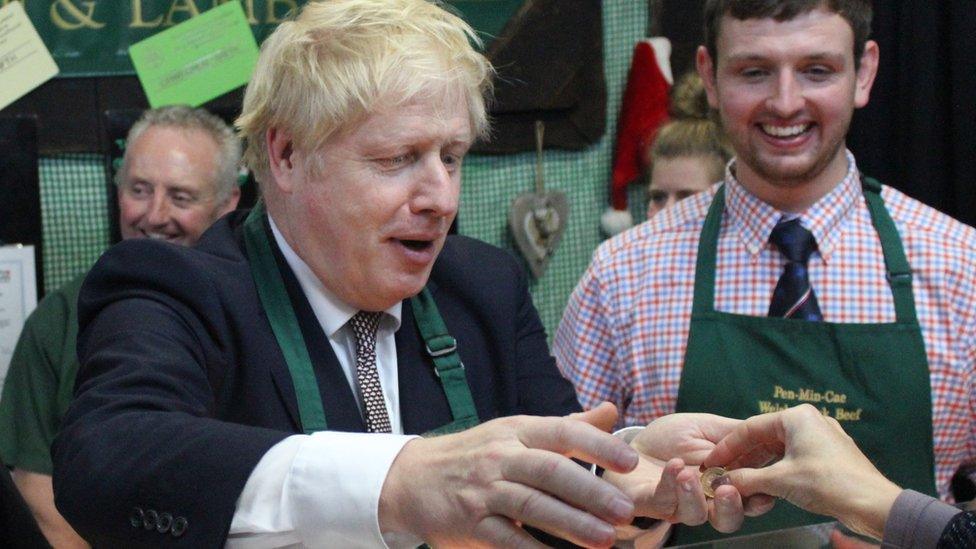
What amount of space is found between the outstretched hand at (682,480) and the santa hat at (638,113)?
1678mm

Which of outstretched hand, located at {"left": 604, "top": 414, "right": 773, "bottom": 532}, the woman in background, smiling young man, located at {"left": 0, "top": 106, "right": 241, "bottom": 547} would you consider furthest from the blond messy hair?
the woman in background

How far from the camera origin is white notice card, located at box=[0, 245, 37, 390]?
2.69 meters

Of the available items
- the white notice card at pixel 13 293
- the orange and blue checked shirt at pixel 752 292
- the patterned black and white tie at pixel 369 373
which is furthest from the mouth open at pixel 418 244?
the white notice card at pixel 13 293

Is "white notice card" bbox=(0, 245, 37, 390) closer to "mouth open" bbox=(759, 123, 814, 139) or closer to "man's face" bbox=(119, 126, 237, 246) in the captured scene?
"man's face" bbox=(119, 126, 237, 246)

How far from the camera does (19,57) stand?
270 centimetres

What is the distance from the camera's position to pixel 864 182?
2.23m

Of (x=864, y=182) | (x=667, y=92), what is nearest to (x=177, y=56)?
(x=667, y=92)

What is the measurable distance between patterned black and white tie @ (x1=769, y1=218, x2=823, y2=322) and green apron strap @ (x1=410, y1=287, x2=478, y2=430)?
0.74 metres

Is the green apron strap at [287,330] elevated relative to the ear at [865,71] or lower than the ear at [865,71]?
lower

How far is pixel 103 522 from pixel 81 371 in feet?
0.68

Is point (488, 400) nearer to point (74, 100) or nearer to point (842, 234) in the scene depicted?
point (842, 234)

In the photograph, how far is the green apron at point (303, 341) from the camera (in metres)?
1.45

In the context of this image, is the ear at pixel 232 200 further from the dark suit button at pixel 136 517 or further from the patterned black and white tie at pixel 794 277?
the dark suit button at pixel 136 517

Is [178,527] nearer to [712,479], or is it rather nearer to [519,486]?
[519,486]
